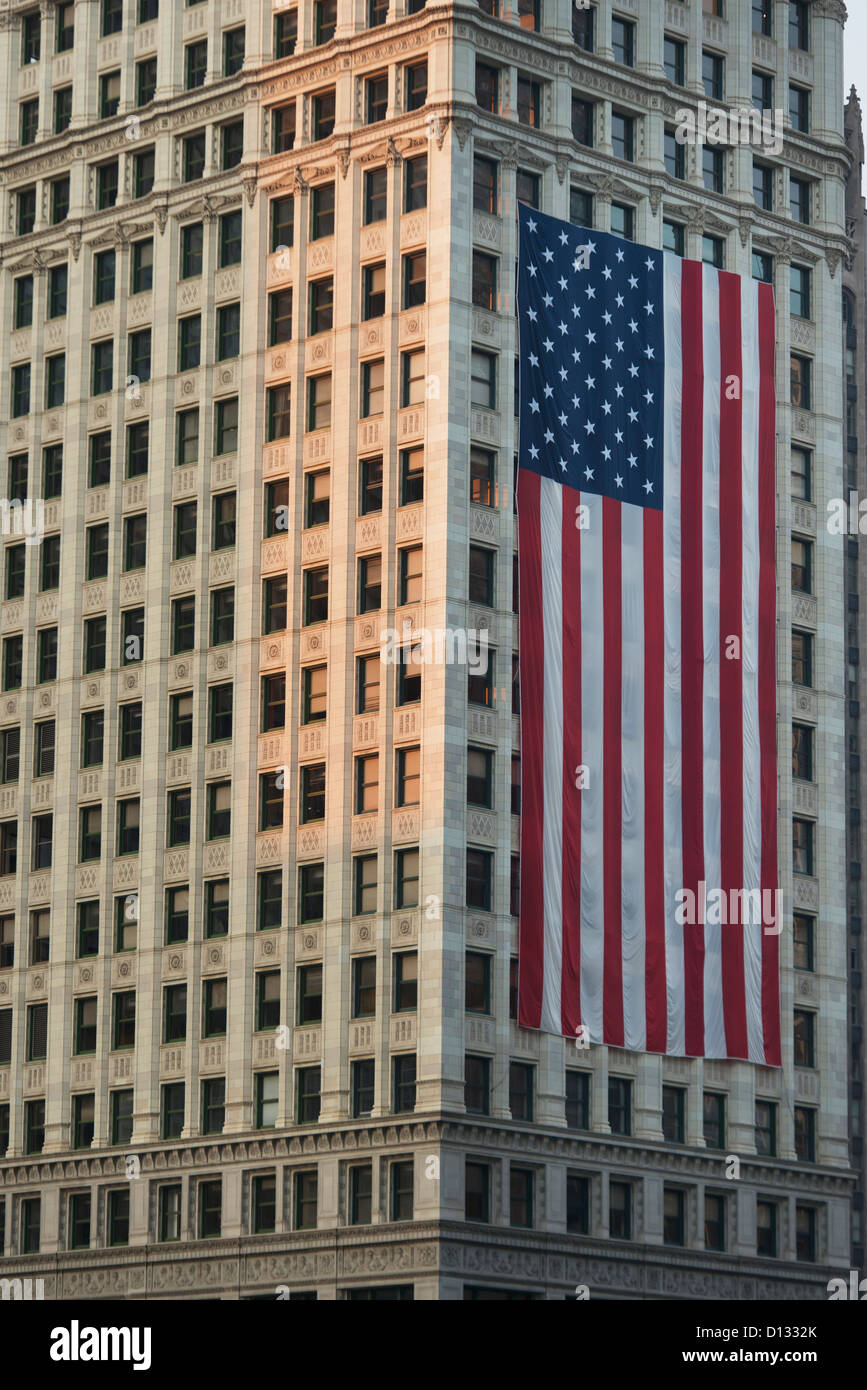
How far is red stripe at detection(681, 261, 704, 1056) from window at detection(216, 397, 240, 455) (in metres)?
17.0

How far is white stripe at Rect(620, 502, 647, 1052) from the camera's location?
104m

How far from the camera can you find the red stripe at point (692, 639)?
106 meters

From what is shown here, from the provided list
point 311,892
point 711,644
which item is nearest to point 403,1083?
point 311,892

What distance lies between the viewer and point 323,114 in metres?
111

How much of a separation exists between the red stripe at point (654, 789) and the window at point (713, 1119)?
3.40 metres

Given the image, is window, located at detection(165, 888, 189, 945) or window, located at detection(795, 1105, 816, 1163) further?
window, located at detection(795, 1105, 816, 1163)

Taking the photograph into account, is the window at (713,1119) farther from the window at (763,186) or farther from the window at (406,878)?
the window at (763,186)

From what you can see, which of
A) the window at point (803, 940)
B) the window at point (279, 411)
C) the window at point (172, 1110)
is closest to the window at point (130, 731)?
the window at point (279, 411)

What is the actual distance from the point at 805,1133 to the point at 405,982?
63.8 feet

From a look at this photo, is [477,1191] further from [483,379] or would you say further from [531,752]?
[483,379]

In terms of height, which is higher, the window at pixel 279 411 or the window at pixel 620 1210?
the window at pixel 279 411

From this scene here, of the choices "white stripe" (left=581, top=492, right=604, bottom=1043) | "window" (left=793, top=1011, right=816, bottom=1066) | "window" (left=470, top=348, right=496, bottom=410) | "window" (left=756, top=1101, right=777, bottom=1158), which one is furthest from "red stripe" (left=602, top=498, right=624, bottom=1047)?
"window" (left=793, top=1011, right=816, bottom=1066)

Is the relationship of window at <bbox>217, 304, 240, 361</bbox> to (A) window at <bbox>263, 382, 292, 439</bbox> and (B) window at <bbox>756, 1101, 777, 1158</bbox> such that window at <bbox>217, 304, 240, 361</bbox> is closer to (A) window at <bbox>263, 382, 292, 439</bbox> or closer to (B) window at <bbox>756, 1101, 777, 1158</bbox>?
(A) window at <bbox>263, 382, 292, 439</bbox>
